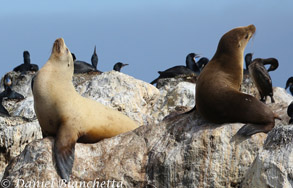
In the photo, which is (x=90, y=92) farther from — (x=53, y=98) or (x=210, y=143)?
(x=210, y=143)

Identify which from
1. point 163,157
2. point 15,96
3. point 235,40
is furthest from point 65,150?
point 15,96

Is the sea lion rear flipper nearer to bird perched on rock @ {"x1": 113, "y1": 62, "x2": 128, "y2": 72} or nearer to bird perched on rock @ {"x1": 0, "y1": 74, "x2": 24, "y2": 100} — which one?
bird perched on rock @ {"x1": 0, "y1": 74, "x2": 24, "y2": 100}

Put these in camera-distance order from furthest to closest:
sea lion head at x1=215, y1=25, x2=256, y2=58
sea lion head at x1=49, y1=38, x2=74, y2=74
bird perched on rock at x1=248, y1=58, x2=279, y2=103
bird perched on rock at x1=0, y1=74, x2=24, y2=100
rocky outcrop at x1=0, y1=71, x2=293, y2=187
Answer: bird perched on rock at x1=0, y1=74, x2=24, y2=100 < bird perched on rock at x1=248, y1=58, x2=279, y2=103 < sea lion head at x1=49, y1=38, x2=74, y2=74 < sea lion head at x1=215, y1=25, x2=256, y2=58 < rocky outcrop at x1=0, y1=71, x2=293, y2=187

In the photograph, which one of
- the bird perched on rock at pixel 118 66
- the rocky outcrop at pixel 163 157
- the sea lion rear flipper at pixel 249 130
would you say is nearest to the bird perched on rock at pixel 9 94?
the bird perched on rock at pixel 118 66

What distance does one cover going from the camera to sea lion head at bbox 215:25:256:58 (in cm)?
787

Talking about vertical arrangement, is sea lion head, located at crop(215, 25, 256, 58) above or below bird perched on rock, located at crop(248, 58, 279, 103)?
below

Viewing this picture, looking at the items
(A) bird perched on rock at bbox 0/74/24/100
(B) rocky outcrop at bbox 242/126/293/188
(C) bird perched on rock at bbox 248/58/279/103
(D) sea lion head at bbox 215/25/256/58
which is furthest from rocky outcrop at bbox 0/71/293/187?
(A) bird perched on rock at bbox 0/74/24/100

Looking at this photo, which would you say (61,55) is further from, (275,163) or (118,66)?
(118,66)

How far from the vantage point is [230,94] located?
7.35 metres

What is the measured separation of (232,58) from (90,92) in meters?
5.74

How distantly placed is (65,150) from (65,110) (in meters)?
0.87

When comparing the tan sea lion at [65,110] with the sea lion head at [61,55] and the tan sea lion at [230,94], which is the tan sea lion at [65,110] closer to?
the sea lion head at [61,55]

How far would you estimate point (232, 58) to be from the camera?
781 cm

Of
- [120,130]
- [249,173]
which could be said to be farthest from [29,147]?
[249,173]
